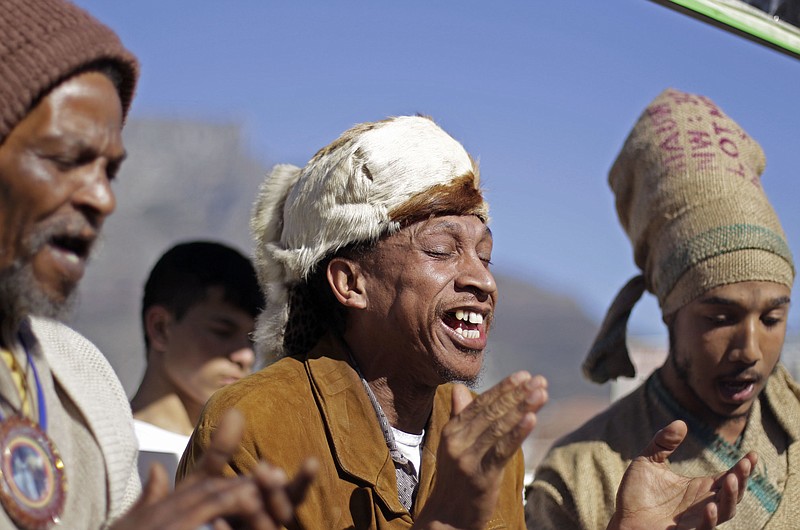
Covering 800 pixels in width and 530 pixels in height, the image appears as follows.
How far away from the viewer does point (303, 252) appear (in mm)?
3400

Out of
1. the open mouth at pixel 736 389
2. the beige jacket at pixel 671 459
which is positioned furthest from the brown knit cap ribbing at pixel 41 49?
the open mouth at pixel 736 389

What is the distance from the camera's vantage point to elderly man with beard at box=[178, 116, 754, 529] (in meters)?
3.01

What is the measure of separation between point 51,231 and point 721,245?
309cm

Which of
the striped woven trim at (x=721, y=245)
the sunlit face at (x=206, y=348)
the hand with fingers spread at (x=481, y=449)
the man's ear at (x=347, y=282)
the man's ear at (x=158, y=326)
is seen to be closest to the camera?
the hand with fingers spread at (x=481, y=449)

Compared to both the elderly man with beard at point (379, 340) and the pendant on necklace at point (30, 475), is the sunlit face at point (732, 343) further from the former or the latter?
the pendant on necklace at point (30, 475)

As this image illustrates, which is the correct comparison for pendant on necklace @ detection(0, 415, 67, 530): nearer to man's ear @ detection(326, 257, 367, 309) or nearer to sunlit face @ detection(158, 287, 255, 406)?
man's ear @ detection(326, 257, 367, 309)

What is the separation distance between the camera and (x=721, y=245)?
4.36 m

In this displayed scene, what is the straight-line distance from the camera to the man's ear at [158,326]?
4580 millimetres

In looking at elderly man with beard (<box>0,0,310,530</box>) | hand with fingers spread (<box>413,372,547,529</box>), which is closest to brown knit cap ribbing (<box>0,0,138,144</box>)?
elderly man with beard (<box>0,0,310,530</box>)

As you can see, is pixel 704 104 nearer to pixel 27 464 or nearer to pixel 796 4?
pixel 796 4

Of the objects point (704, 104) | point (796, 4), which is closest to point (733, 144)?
point (704, 104)

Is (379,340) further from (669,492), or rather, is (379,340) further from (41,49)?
(41,49)

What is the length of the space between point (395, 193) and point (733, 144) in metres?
2.13

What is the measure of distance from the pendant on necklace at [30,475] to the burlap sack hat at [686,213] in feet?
9.89
